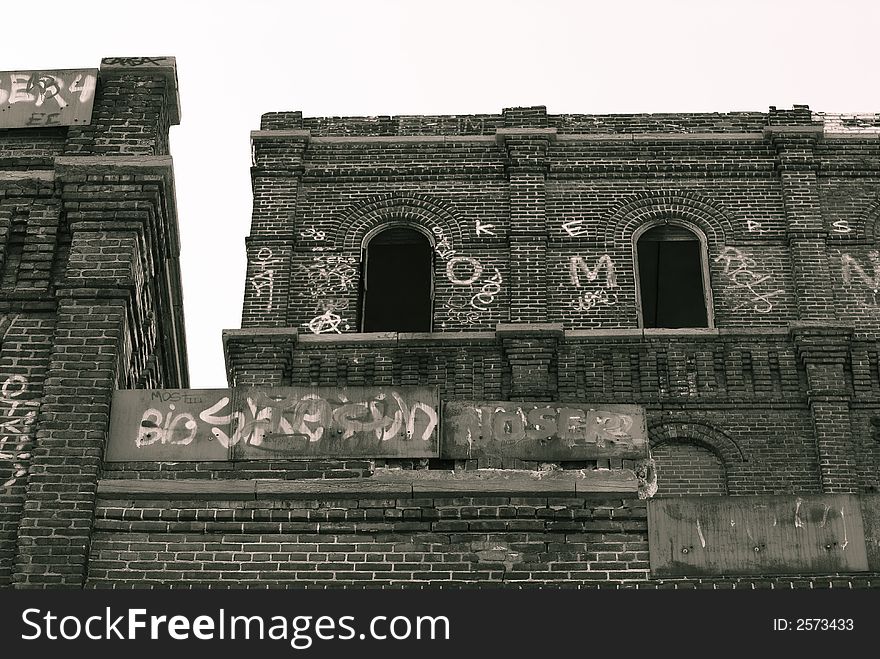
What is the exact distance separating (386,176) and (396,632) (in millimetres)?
12997

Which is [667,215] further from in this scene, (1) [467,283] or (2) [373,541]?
(2) [373,541]

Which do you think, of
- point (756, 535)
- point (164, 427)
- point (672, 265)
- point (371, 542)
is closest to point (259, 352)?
point (672, 265)

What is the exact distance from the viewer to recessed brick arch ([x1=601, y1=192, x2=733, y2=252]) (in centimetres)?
2205

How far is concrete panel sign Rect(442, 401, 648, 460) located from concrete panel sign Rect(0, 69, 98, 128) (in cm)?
485

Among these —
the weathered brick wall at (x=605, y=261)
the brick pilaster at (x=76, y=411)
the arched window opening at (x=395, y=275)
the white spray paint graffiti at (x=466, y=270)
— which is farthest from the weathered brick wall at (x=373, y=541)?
the arched window opening at (x=395, y=275)

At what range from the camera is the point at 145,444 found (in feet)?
39.9

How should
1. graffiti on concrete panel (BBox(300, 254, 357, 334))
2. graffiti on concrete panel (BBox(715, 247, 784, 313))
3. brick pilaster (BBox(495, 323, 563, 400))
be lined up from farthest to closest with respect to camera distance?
graffiti on concrete panel (BBox(715, 247, 784, 313))
graffiti on concrete panel (BBox(300, 254, 357, 334))
brick pilaster (BBox(495, 323, 563, 400))

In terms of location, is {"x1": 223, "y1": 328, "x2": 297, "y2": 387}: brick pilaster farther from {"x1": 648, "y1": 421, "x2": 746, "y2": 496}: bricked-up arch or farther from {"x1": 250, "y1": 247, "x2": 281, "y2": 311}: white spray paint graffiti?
{"x1": 648, "y1": 421, "x2": 746, "y2": 496}: bricked-up arch

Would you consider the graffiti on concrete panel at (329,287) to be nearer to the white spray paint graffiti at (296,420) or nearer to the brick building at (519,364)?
A: the brick building at (519,364)

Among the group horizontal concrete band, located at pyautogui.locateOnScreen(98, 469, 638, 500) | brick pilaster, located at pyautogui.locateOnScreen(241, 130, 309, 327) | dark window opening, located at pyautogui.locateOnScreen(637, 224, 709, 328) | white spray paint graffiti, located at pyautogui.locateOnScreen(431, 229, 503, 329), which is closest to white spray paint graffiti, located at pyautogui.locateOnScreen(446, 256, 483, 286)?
white spray paint graffiti, located at pyautogui.locateOnScreen(431, 229, 503, 329)

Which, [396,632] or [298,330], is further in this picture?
[298,330]

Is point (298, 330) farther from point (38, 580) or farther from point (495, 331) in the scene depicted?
point (38, 580)

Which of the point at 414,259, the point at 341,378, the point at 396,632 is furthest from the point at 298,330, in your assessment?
the point at 396,632

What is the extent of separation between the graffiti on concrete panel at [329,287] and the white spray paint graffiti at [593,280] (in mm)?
3257
